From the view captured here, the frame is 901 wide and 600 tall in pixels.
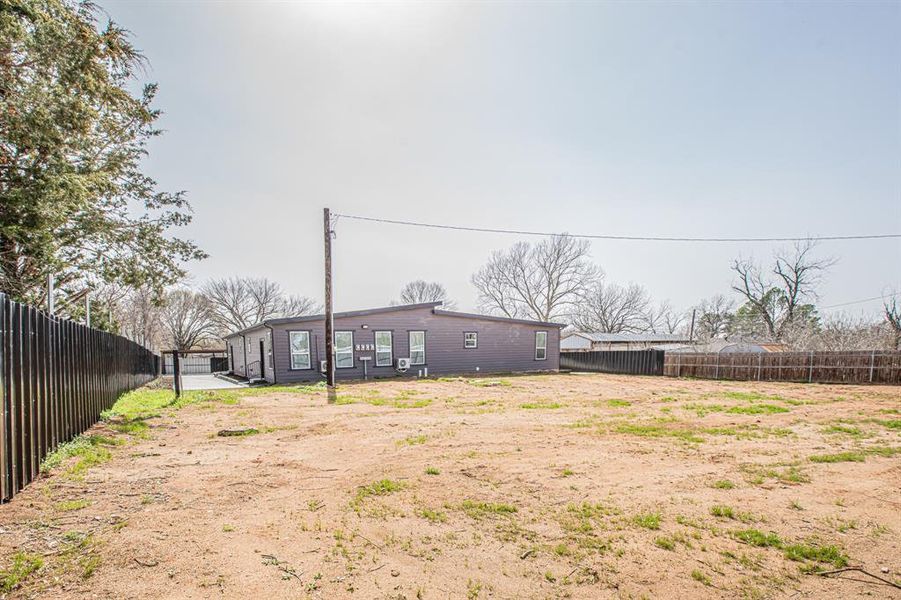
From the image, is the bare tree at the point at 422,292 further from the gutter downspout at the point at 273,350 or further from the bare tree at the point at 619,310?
the gutter downspout at the point at 273,350

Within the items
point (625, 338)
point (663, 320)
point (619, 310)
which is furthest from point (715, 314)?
point (625, 338)

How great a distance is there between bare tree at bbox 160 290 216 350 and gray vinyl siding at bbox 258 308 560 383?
64.1ft

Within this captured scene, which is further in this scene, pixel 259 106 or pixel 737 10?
pixel 259 106

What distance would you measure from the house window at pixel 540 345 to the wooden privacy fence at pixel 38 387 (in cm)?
1924

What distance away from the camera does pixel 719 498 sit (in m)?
3.75

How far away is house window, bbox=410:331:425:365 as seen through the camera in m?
19.3

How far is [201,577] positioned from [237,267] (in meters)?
41.8

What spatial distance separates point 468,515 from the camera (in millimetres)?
3387

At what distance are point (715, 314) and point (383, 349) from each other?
4047 centimetres

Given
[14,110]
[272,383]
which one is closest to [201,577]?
[14,110]

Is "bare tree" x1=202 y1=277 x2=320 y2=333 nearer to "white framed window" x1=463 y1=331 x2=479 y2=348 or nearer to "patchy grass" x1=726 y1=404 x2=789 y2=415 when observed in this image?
"white framed window" x1=463 y1=331 x2=479 y2=348

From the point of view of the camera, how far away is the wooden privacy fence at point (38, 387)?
11.3ft

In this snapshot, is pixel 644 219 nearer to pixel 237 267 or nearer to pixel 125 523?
pixel 125 523

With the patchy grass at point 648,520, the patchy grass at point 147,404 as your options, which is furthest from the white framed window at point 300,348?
the patchy grass at point 648,520
